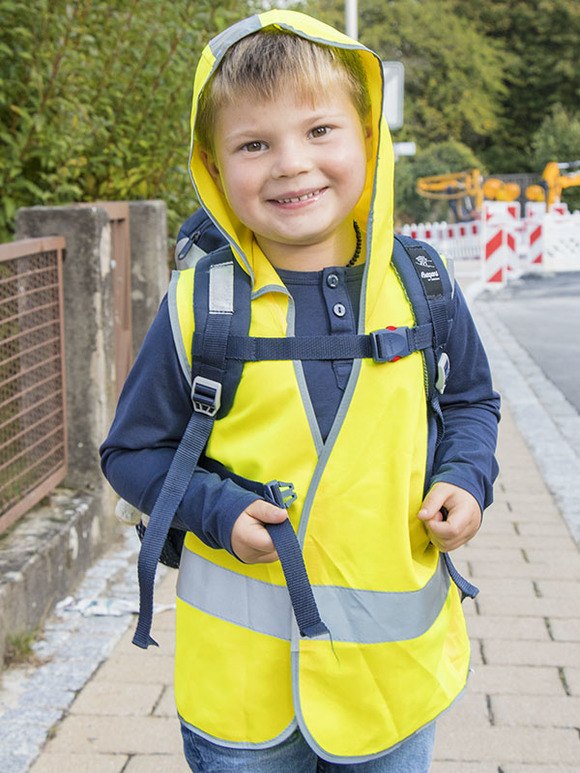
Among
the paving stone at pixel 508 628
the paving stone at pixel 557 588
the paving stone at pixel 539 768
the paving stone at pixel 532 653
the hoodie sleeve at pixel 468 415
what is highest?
the hoodie sleeve at pixel 468 415

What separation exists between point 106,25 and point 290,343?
3970 millimetres

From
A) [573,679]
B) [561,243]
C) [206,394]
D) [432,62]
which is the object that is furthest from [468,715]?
[432,62]

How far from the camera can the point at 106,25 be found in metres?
5.14

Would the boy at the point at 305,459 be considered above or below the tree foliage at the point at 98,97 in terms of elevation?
below

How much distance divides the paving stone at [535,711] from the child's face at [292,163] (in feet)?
6.17

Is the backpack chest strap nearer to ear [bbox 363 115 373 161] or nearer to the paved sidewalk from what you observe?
ear [bbox 363 115 373 161]

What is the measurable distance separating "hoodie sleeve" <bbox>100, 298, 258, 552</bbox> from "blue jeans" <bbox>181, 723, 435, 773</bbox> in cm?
36

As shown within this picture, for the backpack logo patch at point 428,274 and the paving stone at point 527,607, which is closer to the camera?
the backpack logo patch at point 428,274

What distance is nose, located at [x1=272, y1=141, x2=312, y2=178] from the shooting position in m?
1.64

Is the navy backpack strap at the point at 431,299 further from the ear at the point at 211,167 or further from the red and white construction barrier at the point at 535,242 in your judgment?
the red and white construction barrier at the point at 535,242

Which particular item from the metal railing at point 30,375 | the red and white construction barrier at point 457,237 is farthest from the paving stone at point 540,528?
the red and white construction barrier at point 457,237

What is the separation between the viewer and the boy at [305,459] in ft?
5.44

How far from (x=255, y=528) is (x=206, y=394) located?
225 millimetres

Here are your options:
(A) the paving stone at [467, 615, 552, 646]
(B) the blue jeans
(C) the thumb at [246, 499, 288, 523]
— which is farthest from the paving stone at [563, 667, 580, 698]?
(C) the thumb at [246, 499, 288, 523]
